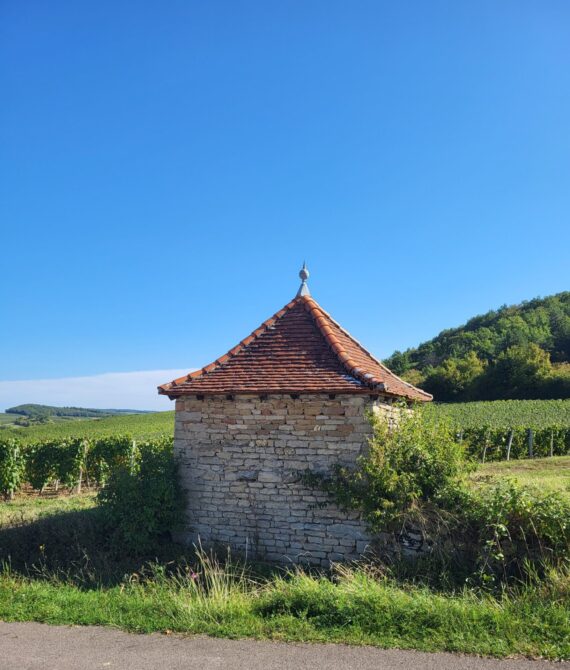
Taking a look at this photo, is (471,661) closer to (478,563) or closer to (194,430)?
(478,563)

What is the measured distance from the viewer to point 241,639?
5207mm

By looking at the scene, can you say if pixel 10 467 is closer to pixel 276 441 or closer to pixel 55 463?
pixel 55 463

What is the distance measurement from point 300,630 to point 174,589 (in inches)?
106

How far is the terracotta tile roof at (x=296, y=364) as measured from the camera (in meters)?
9.15

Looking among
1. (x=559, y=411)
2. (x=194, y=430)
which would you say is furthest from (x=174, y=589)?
(x=559, y=411)

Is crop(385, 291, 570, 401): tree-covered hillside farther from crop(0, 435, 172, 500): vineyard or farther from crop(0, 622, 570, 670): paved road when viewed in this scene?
crop(0, 622, 570, 670): paved road

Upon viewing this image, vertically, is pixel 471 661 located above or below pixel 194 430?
below

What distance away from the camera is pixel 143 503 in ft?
31.2

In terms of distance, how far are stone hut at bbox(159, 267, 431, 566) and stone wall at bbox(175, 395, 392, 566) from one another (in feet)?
0.06

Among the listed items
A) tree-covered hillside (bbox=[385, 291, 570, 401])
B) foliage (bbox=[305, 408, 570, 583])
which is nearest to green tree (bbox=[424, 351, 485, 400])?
tree-covered hillside (bbox=[385, 291, 570, 401])

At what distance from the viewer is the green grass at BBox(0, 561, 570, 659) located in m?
4.89

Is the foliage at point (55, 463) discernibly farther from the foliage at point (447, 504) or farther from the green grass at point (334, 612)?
the foliage at point (447, 504)

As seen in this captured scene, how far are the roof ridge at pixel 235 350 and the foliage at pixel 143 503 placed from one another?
1.48m

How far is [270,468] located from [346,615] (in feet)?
13.4
